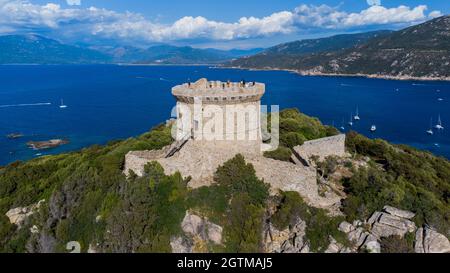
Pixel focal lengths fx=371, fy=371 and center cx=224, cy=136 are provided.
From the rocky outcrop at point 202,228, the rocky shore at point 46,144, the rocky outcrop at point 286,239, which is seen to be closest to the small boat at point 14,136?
the rocky shore at point 46,144

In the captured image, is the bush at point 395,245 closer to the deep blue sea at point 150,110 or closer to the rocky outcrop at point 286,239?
the rocky outcrop at point 286,239

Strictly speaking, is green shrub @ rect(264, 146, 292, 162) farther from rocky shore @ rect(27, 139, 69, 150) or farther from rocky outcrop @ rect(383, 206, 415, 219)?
rocky shore @ rect(27, 139, 69, 150)

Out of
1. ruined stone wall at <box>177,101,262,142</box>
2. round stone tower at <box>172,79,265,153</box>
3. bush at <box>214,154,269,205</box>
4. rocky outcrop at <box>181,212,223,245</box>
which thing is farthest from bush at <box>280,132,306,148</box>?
rocky outcrop at <box>181,212,223,245</box>

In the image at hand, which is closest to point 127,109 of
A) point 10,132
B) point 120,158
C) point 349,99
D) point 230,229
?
point 10,132

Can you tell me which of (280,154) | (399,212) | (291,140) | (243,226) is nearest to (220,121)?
(280,154)

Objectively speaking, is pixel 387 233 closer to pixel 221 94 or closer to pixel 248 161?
pixel 248 161

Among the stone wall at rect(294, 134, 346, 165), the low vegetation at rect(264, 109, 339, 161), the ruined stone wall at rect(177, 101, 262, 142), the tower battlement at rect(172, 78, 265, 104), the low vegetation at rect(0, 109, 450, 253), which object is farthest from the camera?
the stone wall at rect(294, 134, 346, 165)

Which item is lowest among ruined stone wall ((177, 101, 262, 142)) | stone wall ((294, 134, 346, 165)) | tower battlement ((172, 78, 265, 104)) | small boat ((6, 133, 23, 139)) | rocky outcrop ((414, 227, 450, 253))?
small boat ((6, 133, 23, 139))
